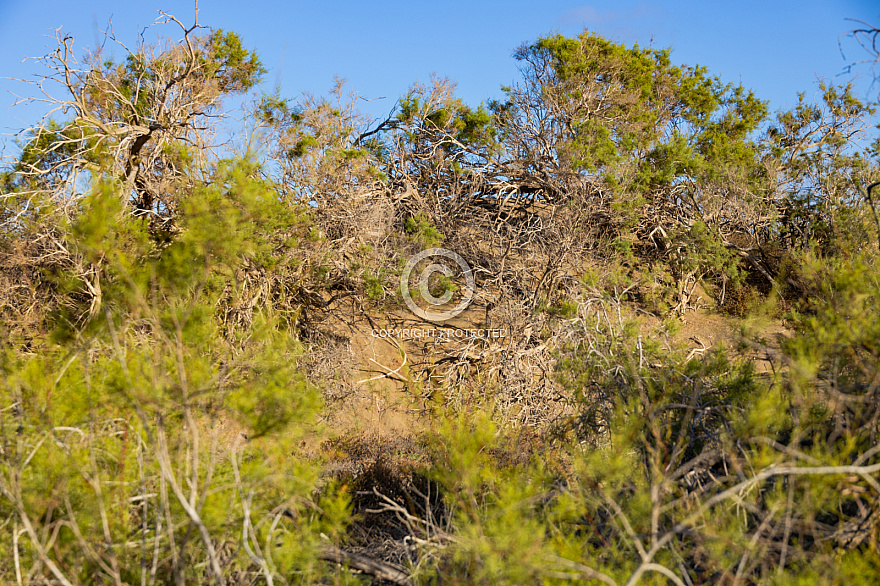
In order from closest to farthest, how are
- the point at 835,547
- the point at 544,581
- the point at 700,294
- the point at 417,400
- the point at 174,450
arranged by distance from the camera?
the point at 544,581
the point at 835,547
the point at 174,450
the point at 417,400
the point at 700,294

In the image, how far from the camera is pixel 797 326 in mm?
4270

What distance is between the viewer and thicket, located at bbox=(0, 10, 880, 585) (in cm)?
226

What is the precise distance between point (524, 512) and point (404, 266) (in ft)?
16.3

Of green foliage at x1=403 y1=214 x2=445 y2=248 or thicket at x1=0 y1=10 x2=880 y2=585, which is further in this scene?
green foliage at x1=403 y1=214 x2=445 y2=248

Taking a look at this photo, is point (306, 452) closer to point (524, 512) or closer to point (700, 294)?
point (524, 512)

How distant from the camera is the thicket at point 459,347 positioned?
2.26 m

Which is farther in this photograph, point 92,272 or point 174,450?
point 92,272

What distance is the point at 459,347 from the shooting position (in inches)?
302

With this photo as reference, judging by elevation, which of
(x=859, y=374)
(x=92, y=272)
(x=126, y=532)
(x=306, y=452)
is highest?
(x=92, y=272)

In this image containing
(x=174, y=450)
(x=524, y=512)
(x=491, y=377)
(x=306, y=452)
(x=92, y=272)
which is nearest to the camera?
(x=524, y=512)

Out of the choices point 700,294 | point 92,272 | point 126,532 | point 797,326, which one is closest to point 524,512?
point 126,532

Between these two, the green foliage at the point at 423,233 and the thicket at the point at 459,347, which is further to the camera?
the green foliage at the point at 423,233

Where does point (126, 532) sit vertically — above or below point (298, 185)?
below

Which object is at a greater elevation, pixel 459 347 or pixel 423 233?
pixel 423 233
